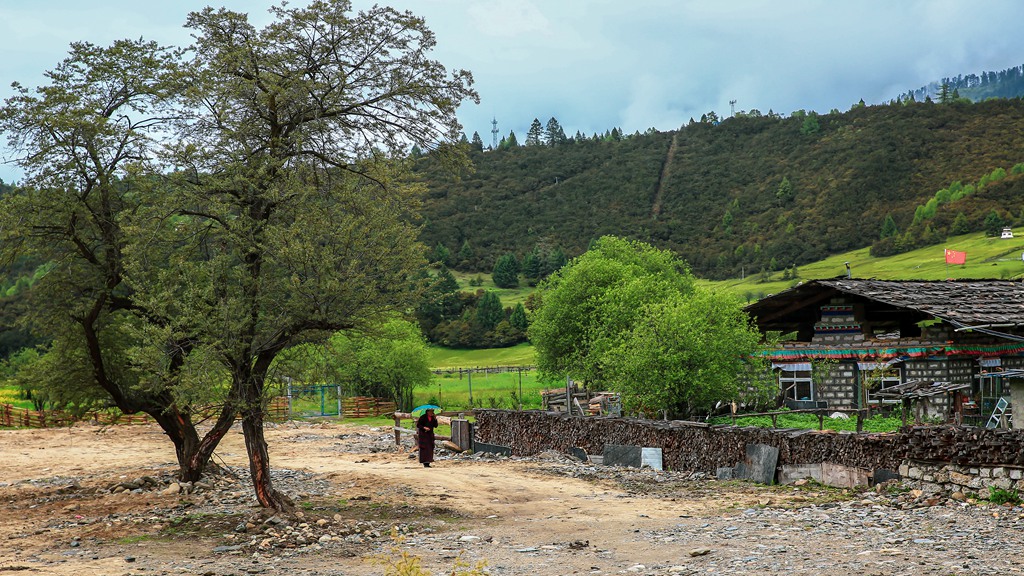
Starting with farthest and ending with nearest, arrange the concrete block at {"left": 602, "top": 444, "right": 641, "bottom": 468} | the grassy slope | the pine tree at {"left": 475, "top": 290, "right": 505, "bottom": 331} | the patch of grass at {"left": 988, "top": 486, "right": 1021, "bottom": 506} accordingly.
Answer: the pine tree at {"left": 475, "top": 290, "right": 505, "bottom": 331} < the grassy slope < the concrete block at {"left": 602, "top": 444, "right": 641, "bottom": 468} < the patch of grass at {"left": 988, "top": 486, "right": 1021, "bottom": 506}

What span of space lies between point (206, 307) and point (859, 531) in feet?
36.3

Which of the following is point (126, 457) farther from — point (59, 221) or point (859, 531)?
point (859, 531)

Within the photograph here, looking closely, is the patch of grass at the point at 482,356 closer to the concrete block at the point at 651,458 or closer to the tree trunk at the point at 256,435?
the concrete block at the point at 651,458

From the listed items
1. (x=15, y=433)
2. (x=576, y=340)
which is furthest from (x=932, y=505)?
(x=15, y=433)

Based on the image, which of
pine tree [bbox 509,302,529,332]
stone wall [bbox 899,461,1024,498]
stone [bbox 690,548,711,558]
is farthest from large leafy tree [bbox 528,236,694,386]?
pine tree [bbox 509,302,529,332]

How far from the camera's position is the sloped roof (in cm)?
2764

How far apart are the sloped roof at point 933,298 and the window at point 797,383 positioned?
8.03 feet

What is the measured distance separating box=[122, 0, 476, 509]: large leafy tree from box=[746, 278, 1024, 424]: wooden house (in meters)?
17.8

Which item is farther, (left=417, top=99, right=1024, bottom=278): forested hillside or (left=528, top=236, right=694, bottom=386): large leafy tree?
(left=417, top=99, right=1024, bottom=278): forested hillside

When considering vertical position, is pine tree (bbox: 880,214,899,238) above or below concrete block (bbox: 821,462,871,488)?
above

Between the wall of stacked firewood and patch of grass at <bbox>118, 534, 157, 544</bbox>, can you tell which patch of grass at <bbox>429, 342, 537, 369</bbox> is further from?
patch of grass at <bbox>118, 534, 157, 544</bbox>

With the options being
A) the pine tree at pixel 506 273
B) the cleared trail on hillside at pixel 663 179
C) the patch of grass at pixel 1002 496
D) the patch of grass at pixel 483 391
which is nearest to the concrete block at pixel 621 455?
the patch of grass at pixel 1002 496

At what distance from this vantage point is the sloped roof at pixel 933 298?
90.7 ft

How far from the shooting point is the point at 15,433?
1642 inches
